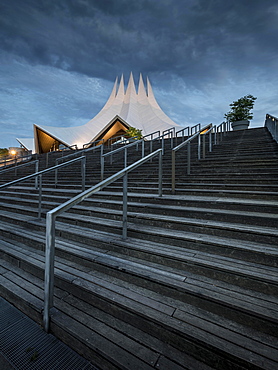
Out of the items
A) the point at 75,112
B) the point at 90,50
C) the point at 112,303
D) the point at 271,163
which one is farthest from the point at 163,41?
the point at 75,112

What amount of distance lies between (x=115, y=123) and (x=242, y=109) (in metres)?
23.5

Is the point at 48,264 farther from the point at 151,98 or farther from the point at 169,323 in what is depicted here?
the point at 151,98

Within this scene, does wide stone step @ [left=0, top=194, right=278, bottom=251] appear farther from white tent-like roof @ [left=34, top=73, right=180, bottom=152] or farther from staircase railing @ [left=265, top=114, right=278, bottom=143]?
white tent-like roof @ [left=34, top=73, right=180, bottom=152]

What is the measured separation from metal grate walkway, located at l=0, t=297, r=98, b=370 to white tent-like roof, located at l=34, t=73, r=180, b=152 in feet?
100

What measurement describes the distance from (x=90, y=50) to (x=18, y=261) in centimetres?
5935

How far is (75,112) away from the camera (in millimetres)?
123125

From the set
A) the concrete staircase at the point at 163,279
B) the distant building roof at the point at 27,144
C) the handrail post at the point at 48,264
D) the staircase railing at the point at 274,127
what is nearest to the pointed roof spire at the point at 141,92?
the distant building roof at the point at 27,144

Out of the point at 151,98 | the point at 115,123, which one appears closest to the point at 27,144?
the point at 115,123

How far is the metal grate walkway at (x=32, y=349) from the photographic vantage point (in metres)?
1.36

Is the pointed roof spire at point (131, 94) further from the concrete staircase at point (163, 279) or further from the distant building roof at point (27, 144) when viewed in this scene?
the concrete staircase at point (163, 279)

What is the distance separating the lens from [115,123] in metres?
32.5

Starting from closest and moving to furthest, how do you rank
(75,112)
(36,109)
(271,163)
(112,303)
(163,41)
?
(112,303) → (271,163) → (163,41) → (36,109) → (75,112)

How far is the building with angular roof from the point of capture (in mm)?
30906

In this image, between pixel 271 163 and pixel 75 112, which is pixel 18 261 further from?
pixel 75 112
